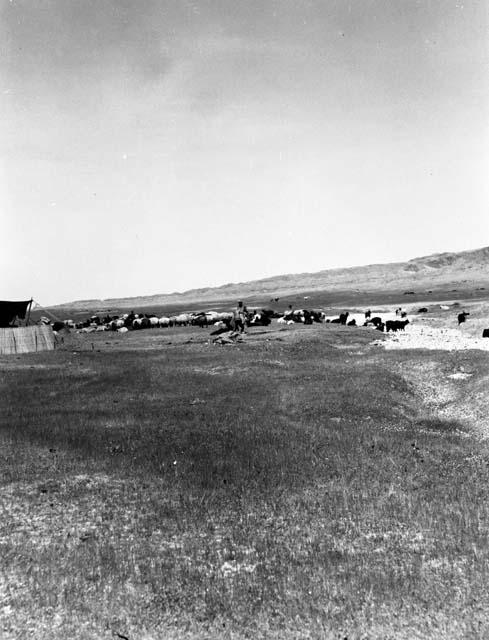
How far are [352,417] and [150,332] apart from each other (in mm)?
38476

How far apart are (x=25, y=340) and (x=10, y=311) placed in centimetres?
534

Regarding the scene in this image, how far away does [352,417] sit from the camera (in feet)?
50.7

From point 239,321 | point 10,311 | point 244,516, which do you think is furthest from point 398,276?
point 244,516

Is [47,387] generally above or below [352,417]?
above

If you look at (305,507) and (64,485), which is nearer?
(305,507)

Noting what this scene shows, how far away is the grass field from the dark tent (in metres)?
22.5

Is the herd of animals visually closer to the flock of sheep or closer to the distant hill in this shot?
the flock of sheep

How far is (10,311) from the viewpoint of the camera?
39.3 m

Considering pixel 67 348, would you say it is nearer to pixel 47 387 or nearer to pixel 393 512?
pixel 47 387

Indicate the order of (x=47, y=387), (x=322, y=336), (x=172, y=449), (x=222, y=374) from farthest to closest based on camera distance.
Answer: (x=322, y=336)
(x=222, y=374)
(x=47, y=387)
(x=172, y=449)

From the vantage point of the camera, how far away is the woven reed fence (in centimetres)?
3441

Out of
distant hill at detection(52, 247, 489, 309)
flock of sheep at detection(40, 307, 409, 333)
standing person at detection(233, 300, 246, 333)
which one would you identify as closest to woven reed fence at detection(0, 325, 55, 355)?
flock of sheep at detection(40, 307, 409, 333)

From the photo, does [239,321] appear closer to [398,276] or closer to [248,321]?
[248,321]

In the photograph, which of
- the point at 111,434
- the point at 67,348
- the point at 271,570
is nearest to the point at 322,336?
the point at 67,348
